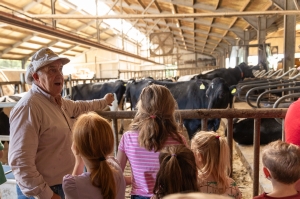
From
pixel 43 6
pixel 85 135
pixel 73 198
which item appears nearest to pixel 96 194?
pixel 73 198

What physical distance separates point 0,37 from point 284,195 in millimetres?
17183

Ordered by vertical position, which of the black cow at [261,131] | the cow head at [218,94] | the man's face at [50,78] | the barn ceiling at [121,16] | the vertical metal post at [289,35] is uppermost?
the barn ceiling at [121,16]

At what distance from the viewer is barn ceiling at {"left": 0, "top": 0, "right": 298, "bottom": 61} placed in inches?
261

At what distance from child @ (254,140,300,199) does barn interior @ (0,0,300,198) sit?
1611mm

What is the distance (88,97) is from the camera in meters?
8.50

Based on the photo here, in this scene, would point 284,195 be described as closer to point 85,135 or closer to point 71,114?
point 85,135

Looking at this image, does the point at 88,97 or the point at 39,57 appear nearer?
the point at 39,57

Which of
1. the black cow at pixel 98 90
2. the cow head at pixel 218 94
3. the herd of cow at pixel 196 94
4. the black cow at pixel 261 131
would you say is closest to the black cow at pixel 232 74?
the herd of cow at pixel 196 94

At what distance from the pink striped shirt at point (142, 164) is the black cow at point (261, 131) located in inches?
114

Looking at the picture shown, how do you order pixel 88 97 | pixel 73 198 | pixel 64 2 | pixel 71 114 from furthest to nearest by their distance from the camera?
pixel 64 2, pixel 88 97, pixel 71 114, pixel 73 198

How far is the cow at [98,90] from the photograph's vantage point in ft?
27.6

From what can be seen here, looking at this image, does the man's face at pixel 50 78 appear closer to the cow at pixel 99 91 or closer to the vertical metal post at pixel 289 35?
the cow at pixel 99 91

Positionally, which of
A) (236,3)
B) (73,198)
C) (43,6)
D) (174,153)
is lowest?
(73,198)

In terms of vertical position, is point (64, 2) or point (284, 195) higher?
point (64, 2)
